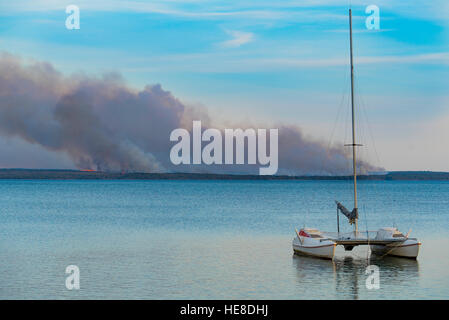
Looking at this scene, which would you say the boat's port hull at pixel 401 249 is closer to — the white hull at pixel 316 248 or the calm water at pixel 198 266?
the calm water at pixel 198 266

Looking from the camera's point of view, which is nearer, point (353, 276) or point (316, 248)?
point (353, 276)

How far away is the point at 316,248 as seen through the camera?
1537 inches

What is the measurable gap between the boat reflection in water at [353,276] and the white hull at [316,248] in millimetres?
325

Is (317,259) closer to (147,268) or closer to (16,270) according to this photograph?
(147,268)

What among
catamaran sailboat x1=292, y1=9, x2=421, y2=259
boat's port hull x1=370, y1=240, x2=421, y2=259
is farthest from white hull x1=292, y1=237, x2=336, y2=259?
boat's port hull x1=370, y1=240, x2=421, y2=259

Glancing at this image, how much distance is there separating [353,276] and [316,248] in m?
5.20

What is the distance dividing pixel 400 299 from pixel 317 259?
11003mm

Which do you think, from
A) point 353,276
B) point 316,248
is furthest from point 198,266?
point 353,276

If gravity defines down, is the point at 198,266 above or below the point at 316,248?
below

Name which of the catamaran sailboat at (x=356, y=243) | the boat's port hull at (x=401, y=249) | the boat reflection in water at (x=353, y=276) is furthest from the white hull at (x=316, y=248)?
the boat's port hull at (x=401, y=249)

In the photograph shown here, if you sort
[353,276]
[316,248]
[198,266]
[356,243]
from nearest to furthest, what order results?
1. [353,276]
2. [198,266]
3. [316,248]
4. [356,243]

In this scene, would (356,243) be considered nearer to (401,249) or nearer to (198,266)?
(401,249)

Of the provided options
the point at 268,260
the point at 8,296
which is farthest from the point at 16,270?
the point at 268,260
